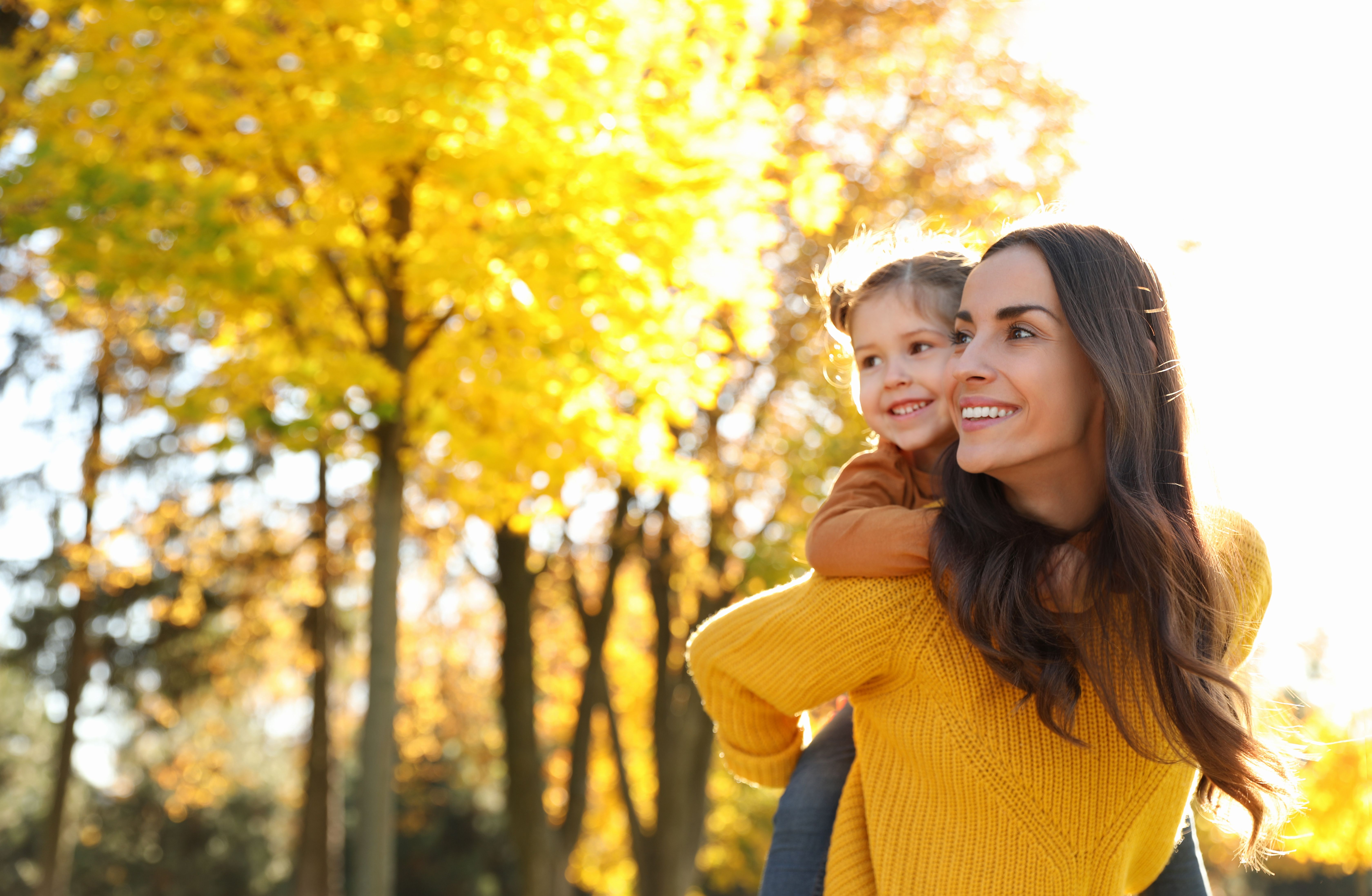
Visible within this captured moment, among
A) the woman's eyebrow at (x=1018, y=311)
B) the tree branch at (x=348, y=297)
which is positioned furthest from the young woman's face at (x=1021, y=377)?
the tree branch at (x=348, y=297)

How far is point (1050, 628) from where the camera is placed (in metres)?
1.82

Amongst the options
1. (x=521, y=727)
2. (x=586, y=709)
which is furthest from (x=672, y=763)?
(x=521, y=727)

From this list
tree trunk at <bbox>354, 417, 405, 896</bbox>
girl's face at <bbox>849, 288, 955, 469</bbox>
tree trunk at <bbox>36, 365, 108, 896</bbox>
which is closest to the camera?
girl's face at <bbox>849, 288, 955, 469</bbox>

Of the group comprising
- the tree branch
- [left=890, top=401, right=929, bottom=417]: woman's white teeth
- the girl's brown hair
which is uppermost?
the tree branch

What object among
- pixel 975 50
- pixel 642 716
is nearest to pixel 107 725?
pixel 642 716

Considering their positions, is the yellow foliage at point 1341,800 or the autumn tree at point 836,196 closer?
the autumn tree at point 836,196

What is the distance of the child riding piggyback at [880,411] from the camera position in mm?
2324

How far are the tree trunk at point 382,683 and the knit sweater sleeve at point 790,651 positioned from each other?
4655mm

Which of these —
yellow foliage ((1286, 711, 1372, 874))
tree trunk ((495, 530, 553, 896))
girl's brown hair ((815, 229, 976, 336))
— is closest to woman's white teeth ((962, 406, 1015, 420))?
girl's brown hair ((815, 229, 976, 336))

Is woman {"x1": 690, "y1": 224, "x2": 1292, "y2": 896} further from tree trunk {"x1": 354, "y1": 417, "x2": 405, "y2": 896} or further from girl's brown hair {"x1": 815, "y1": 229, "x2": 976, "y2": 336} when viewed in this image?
tree trunk {"x1": 354, "y1": 417, "x2": 405, "y2": 896}

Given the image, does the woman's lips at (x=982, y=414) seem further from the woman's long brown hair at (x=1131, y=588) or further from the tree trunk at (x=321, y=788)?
the tree trunk at (x=321, y=788)

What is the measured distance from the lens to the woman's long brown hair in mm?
1764

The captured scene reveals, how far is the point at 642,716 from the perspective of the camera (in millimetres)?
19297

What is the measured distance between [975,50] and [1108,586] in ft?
33.6
